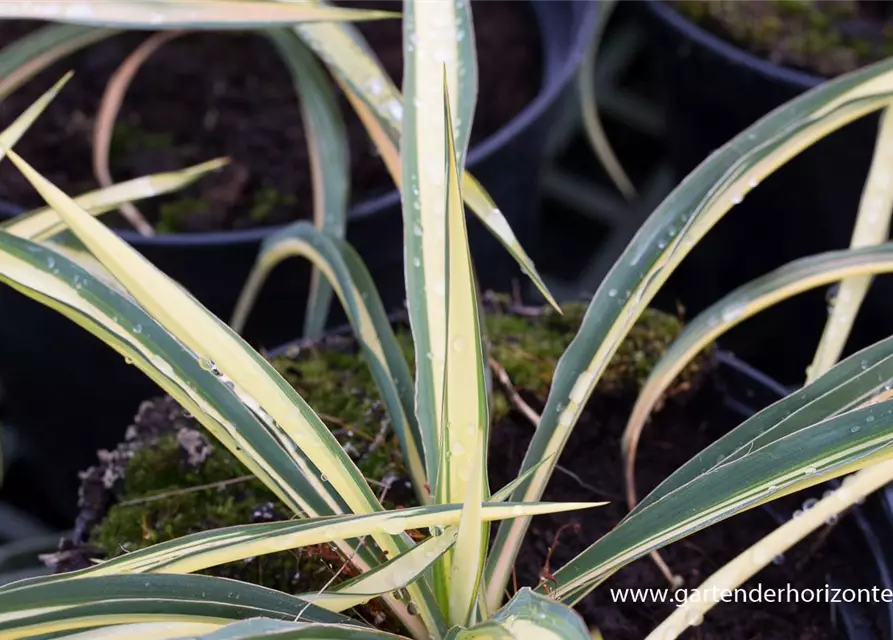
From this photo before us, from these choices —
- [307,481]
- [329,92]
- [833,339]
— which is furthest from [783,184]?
[307,481]

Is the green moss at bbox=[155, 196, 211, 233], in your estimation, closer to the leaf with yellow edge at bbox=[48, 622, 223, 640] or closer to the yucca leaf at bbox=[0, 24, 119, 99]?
the yucca leaf at bbox=[0, 24, 119, 99]

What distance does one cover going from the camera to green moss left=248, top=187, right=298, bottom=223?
0.85m

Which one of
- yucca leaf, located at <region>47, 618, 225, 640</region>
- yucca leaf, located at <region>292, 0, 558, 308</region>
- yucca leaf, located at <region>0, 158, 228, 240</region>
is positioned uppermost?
yucca leaf, located at <region>292, 0, 558, 308</region>

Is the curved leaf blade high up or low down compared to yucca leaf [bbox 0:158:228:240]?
down

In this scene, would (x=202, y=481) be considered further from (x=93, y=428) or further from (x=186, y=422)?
(x=93, y=428)

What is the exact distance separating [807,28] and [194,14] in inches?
27.3

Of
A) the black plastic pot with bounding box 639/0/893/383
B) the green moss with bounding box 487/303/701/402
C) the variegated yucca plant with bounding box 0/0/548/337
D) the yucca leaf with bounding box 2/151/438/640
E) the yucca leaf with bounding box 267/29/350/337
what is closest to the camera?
the yucca leaf with bounding box 2/151/438/640

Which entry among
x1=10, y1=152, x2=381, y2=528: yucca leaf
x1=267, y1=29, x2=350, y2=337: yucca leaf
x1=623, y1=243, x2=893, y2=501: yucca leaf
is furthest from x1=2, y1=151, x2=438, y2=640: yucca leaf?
x1=267, y1=29, x2=350, y2=337: yucca leaf

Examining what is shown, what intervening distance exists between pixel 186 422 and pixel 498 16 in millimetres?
707

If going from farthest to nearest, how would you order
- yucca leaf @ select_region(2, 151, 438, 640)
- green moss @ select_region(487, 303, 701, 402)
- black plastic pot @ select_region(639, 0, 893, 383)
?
black plastic pot @ select_region(639, 0, 893, 383) → green moss @ select_region(487, 303, 701, 402) → yucca leaf @ select_region(2, 151, 438, 640)

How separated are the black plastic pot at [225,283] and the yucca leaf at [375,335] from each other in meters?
0.19

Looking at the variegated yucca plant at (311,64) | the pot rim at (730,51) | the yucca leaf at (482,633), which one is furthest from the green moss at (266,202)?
the yucca leaf at (482,633)

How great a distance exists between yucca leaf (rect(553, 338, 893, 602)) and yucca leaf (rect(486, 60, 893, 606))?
6 centimetres

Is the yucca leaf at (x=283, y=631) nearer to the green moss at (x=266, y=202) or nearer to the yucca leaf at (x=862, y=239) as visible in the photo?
the yucca leaf at (x=862, y=239)
